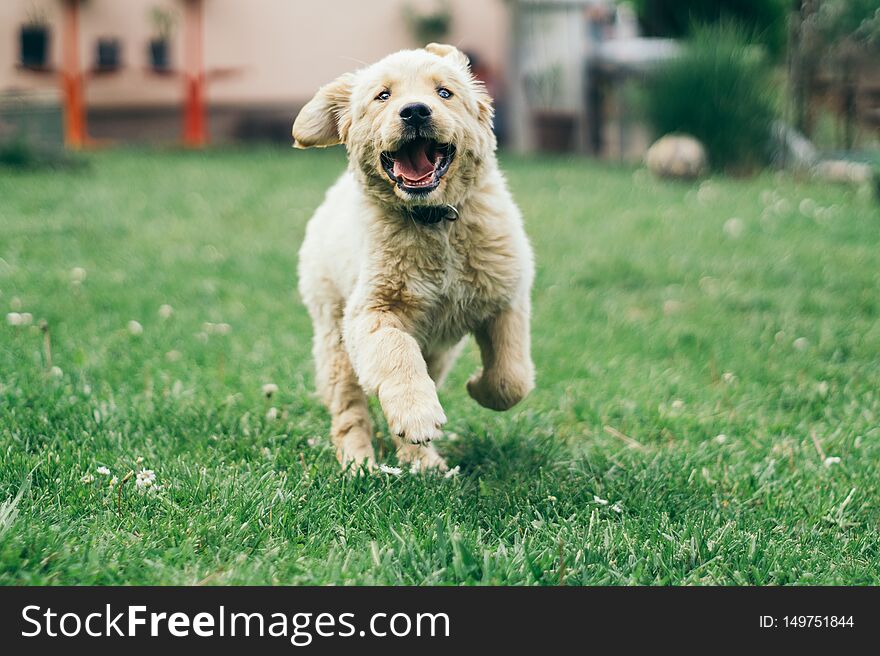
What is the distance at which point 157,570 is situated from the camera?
245 centimetres

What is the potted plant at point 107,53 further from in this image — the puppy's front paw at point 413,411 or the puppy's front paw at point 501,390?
the puppy's front paw at point 413,411

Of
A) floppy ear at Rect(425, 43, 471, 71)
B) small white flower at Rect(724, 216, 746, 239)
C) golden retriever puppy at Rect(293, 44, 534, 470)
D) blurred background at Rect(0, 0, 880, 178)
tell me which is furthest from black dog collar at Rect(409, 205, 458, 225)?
blurred background at Rect(0, 0, 880, 178)

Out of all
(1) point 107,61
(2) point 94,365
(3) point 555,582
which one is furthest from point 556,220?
(1) point 107,61

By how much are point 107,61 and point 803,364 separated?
11.9 m

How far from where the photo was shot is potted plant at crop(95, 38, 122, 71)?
14.0 m

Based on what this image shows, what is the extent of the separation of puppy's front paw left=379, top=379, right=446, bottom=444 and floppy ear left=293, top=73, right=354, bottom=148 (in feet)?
3.01

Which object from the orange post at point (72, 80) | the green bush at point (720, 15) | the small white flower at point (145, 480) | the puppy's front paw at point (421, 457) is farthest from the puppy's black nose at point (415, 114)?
the green bush at point (720, 15)

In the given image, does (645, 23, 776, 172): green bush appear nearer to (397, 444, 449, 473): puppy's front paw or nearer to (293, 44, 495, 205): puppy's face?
(293, 44, 495, 205): puppy's face

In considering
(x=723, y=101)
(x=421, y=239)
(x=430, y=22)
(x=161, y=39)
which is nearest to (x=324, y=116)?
(x=421, y=239)

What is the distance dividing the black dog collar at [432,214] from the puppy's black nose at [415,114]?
0.32 metres

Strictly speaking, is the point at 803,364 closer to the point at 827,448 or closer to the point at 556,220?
the point at 827,448

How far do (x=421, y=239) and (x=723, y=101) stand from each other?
8.39 m

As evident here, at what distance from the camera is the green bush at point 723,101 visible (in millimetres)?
10688

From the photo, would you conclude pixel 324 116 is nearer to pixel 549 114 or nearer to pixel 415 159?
pixel 415 159
